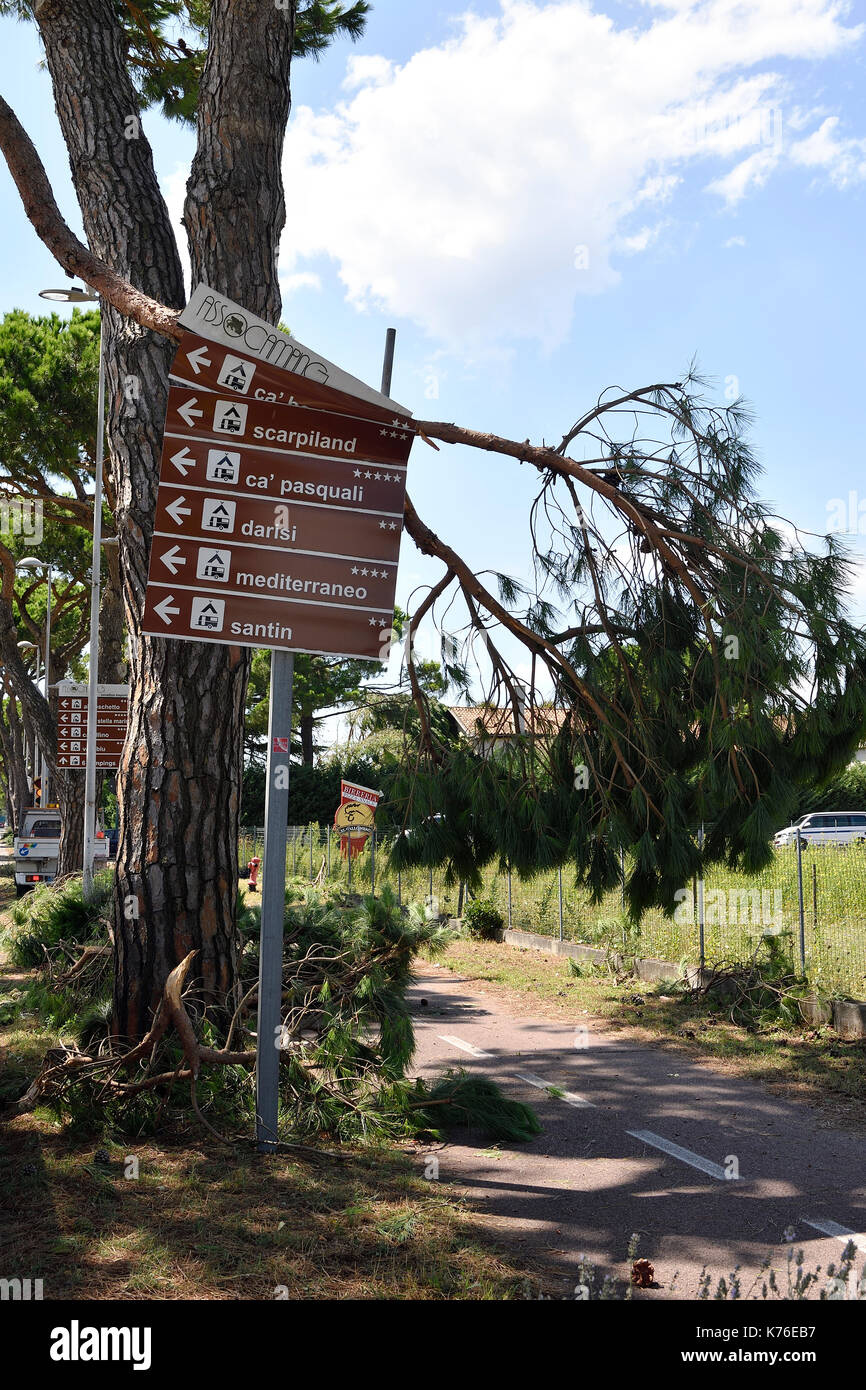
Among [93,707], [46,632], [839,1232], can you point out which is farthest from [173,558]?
[46,632]

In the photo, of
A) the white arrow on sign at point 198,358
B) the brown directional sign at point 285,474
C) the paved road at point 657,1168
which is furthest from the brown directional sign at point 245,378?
the paved road at point 657,1168

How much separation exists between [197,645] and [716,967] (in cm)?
697

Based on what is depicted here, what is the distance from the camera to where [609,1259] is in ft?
14.5

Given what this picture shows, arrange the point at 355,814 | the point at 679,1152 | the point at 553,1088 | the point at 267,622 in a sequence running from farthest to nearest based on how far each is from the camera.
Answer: the point at 355,814 → the point at 553,1088 → the point at 679,1152 → the point at 267,622

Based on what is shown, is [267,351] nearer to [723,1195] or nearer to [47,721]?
[723,1195]

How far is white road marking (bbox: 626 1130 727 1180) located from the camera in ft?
19.5

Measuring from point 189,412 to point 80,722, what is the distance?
10.9 m

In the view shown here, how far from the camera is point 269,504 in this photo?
5.40 metres

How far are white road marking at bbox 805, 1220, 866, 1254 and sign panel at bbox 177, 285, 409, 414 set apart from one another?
4.33 metres

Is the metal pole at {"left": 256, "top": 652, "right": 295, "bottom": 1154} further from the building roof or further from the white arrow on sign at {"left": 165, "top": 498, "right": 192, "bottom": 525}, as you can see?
the building roof

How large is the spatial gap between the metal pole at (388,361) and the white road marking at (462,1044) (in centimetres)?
552

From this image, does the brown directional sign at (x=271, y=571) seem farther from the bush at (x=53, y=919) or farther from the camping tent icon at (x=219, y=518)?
the bush at (x=53, y=919)

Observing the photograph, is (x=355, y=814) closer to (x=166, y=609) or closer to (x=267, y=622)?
(x=267, y=622)
